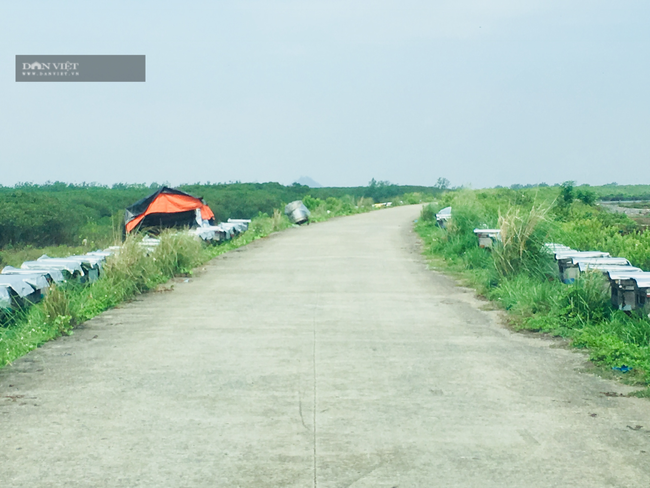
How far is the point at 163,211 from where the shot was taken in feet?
74.8

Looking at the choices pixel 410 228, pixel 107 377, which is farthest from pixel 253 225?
pixel 107 377

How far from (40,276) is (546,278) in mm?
8160

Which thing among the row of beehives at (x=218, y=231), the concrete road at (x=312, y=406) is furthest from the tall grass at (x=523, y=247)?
the row of beehives at (x=218, y=231)

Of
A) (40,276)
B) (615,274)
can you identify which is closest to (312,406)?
(615,274)

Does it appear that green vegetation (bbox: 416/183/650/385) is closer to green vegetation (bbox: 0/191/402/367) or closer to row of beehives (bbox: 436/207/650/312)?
row of beehives (bbox: 436/207/650/312)

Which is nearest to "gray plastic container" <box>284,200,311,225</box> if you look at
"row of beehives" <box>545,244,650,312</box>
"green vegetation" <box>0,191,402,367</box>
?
"green vegetation" <box>0,191,402,367</box>

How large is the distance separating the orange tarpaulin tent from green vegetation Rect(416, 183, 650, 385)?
25.7 ft

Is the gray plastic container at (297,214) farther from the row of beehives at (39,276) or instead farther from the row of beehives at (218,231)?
the row of beehives at (39,276)

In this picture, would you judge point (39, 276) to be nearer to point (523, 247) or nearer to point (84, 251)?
point (523, 247)

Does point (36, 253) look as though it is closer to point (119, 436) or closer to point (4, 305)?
point (4, 305)

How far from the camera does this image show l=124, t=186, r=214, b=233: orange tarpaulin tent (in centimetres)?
2292

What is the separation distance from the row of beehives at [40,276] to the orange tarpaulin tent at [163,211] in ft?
26.1

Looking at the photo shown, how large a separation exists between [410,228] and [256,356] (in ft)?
76.9

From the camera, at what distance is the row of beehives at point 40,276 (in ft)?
32.2
